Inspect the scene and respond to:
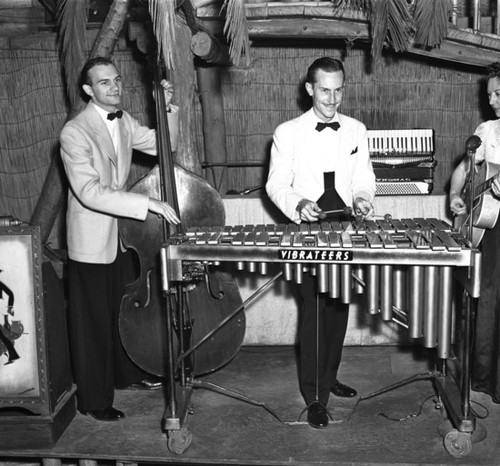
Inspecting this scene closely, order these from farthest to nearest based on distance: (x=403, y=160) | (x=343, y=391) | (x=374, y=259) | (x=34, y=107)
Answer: (x=34, y=107) → (x=403, y=160) → (x=343, y=391) → (x=374, y=259)

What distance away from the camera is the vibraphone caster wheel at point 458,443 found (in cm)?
398

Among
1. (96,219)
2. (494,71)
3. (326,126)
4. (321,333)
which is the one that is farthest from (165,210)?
(494,71)

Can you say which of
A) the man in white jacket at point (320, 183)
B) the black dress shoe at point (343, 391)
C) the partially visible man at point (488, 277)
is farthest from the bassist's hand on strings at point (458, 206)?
the black dress shoe at point (343, 391)

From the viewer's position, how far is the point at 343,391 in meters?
4.78

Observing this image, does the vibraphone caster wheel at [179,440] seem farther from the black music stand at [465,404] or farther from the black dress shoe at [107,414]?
the black music stand at [465,404]

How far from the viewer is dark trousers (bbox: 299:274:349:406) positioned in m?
4.43

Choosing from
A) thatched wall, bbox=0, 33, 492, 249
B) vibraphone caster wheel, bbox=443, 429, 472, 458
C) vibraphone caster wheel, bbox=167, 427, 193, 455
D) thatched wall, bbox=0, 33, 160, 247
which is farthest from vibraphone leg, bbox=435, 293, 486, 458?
thatched wall, bbox=0, 33, 160, 247

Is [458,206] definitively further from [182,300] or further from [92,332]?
[92,332]

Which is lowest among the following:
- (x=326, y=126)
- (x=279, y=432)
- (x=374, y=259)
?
(x=279, y=432)

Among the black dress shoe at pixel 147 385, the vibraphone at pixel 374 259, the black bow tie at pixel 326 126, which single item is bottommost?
the black dress shoe at pixel 147 385

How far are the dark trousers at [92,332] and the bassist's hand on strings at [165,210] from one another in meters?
0.51

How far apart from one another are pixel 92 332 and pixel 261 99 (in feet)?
8.70

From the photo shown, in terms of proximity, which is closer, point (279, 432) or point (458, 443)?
point (458, 443)

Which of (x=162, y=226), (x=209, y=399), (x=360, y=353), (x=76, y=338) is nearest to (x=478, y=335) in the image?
(x=360, y=353)
